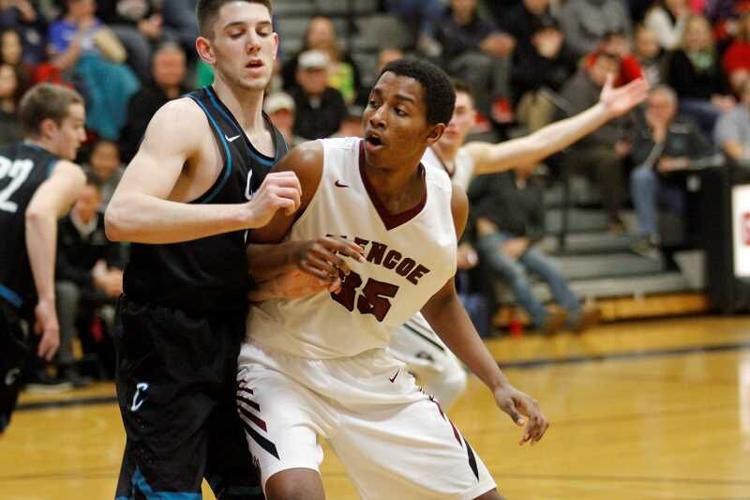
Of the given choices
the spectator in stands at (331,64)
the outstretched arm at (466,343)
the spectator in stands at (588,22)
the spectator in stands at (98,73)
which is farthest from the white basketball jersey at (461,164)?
the spectator in stands at (588,22)

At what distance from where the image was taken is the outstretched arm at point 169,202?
409 centimetres

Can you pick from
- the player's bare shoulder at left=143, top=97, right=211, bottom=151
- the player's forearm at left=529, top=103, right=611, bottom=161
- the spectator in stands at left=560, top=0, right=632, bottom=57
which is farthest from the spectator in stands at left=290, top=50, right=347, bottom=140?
the player's bare shoulder at left=143, top=97, right=211, bottom=151

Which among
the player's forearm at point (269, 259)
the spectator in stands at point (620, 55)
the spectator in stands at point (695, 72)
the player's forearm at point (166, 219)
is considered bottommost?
the spectator in stands at point (695, 72)

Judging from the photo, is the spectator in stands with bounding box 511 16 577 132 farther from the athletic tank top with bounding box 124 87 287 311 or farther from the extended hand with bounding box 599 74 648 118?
the athletic tank top with bounding box 124 87 287 311

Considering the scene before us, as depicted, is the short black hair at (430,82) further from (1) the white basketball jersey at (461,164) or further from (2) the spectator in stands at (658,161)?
(2) the spectator in stands at (658,161)

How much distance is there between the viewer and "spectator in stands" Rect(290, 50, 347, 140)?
1269 cm

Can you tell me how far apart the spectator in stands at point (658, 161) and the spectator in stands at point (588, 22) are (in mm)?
1170

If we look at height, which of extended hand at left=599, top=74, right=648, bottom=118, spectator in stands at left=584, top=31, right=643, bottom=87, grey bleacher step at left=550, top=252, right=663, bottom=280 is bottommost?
grey bleacher step at left=550, top=252, right=663, bottom=280

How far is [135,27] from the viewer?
44.4 ft

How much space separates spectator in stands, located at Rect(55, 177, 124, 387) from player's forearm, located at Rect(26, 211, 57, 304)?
4.02m

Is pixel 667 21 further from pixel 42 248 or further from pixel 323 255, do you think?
pixel 323 255

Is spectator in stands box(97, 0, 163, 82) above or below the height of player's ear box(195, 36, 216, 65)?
below

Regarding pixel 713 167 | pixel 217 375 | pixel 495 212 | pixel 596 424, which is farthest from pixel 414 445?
pixel 713 167

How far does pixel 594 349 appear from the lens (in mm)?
12695
